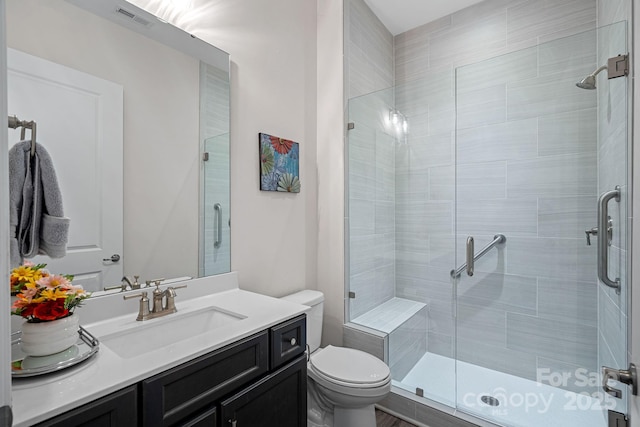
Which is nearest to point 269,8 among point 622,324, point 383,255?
point 383,255

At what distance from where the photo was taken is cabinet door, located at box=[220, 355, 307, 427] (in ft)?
3.39

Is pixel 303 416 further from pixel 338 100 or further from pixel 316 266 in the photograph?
pixel 338 100

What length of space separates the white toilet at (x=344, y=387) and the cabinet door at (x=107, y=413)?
38.4 inches

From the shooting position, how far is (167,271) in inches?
55.1

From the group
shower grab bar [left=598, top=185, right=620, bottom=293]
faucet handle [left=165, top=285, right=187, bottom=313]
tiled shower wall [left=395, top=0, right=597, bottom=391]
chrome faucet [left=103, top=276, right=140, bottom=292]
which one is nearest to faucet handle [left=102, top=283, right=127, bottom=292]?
chrome faucet [left=103, top=276, right=140, bottom=292]

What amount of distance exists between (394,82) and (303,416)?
8.76ft

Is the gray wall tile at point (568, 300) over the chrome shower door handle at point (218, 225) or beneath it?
beneath

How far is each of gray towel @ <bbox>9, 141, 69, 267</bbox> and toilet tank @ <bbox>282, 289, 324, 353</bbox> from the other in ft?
3.97

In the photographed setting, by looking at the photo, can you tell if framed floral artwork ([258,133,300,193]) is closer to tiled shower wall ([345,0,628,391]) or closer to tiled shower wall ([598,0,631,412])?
tiled shower wall ([345,0,628,391])

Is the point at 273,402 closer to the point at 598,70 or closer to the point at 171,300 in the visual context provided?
the point at 171,300

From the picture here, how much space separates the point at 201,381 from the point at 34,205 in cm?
74

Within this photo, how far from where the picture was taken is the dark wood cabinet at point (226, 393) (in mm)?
763

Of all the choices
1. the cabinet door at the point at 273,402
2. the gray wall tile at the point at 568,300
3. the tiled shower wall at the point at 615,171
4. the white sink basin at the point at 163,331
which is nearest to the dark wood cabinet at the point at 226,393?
the cabinet door at the point at 273,402

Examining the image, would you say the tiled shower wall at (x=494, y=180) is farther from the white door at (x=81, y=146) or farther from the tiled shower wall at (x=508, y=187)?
the white door at (x=81, y=146)
